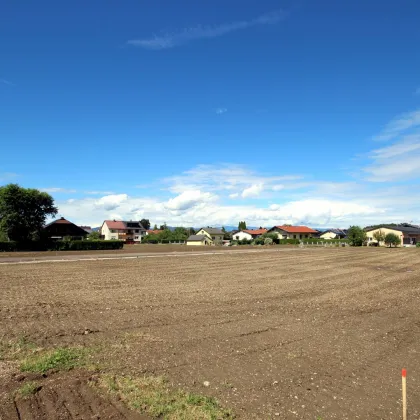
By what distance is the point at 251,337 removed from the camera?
8.83 metres

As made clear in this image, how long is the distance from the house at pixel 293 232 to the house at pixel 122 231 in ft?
173

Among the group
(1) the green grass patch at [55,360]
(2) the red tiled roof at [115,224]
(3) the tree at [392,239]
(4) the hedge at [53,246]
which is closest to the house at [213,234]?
(2) the red tiled roof at [115,224]

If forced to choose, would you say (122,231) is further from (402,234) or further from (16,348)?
(16,348)

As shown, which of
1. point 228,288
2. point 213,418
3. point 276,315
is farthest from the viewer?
point 228,288

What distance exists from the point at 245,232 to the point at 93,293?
128m

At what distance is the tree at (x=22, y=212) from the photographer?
181 ft

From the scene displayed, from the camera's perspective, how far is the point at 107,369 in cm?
641

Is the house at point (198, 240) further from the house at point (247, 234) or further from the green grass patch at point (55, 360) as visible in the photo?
the green grass patch at point (55, 360)

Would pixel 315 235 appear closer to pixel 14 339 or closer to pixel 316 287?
pixel 316 287

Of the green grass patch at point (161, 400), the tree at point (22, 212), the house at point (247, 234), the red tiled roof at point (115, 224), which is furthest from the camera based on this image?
the house at point (247, 234)

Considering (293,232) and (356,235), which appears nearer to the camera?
(356,235)

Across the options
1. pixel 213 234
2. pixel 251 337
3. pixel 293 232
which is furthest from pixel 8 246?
pixel 213 234

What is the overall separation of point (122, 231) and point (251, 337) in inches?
5081

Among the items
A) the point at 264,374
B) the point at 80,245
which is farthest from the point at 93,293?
the point at 80,245
